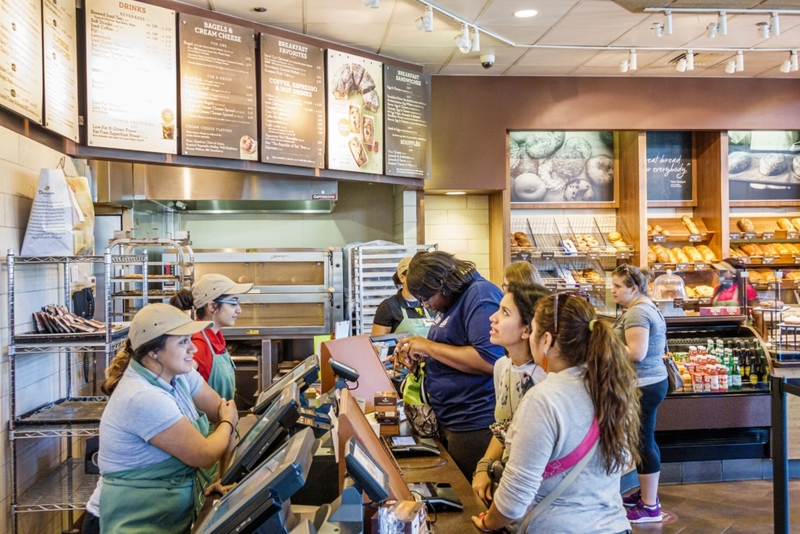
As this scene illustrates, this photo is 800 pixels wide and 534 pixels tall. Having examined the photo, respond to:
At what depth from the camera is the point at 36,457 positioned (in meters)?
3.28

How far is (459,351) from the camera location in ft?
8.08

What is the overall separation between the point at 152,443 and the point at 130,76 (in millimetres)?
2520

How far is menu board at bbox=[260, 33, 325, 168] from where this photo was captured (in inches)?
173

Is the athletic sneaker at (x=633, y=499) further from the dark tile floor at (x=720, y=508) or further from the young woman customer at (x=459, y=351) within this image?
the young woman customer at (x=459, y=351)

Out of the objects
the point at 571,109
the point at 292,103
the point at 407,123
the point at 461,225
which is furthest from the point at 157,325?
the point at 571,109

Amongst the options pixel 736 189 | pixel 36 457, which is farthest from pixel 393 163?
pixel 736 189

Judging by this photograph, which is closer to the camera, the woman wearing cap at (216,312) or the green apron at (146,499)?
the green apron at (146,499)

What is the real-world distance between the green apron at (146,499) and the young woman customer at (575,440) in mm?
1015

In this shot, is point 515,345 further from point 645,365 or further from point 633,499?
point 633,499

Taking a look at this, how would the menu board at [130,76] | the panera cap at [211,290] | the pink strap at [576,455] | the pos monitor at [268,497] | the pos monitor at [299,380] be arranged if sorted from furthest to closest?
1. the menu board at [130,76]
2. the panera cap at [211,290]
3. the pos monitor at [299,380]
4. the pink strap at [576,455]
5. the pos monitor at [268,497]

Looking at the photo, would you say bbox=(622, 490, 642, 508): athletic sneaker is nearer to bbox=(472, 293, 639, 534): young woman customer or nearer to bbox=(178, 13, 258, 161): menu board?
bbox=(472, 293, 639, 534): young woman customer

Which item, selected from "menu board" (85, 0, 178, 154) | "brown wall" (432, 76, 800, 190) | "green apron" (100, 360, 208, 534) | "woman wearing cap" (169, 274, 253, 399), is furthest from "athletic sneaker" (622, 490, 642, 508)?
"menu board" (85, 0, 178, 154)

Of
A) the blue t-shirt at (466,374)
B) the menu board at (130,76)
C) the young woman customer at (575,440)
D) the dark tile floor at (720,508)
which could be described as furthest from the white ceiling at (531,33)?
the dark tile floor at (720,508)

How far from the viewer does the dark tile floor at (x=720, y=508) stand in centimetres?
387
